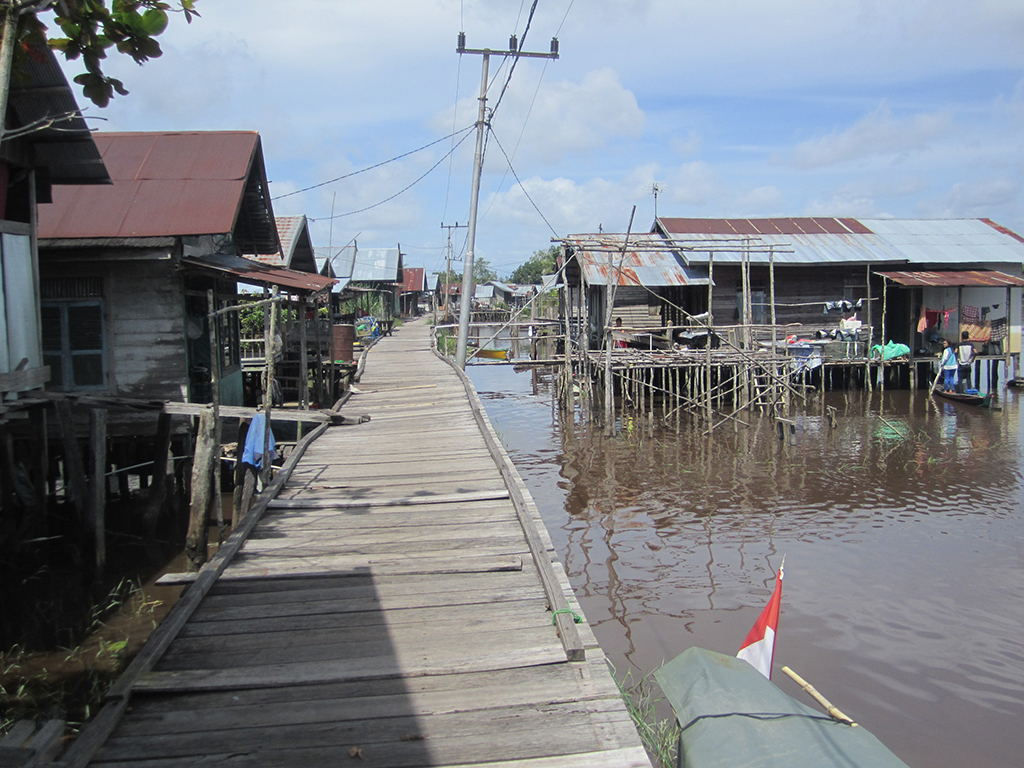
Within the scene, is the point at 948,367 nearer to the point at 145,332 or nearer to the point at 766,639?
the point at 766,639

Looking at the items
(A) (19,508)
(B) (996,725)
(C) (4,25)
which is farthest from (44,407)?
(B) (996,725)

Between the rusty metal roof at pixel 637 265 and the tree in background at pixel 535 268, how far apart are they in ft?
171

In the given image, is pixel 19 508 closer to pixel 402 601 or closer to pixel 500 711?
pixel 402 601

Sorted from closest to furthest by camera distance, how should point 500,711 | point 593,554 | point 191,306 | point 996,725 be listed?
1. point 500,711
2. point 996,725
3. point 593,554
4. point 191,306

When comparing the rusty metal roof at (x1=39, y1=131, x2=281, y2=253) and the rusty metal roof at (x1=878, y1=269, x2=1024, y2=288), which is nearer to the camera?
the rusty metal roof at (x1=39, y1=131, x2=281, y2=253)

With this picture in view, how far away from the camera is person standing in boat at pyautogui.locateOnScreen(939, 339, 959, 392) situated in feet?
70.6

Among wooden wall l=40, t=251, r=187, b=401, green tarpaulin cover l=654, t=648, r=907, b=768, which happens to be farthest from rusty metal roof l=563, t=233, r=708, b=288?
green tarpaulin cover l=654, t=648, r=907, b=768

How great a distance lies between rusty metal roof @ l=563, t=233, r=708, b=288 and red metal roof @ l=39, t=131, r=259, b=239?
9840 millimetres

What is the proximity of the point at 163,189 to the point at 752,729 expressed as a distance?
30.5ft

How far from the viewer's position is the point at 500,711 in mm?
3279

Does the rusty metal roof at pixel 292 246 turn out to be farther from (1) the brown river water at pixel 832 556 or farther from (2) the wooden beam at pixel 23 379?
(2) the wooden beam at pixel 23 379

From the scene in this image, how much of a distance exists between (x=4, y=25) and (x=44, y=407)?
457cm

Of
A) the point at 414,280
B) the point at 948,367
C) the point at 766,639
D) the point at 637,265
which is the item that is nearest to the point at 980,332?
the point at 948,367

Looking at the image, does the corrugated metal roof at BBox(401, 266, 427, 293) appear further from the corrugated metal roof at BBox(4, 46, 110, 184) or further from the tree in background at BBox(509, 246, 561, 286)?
the corrugated metal roof at BBox(4, 46, 110, 184)
